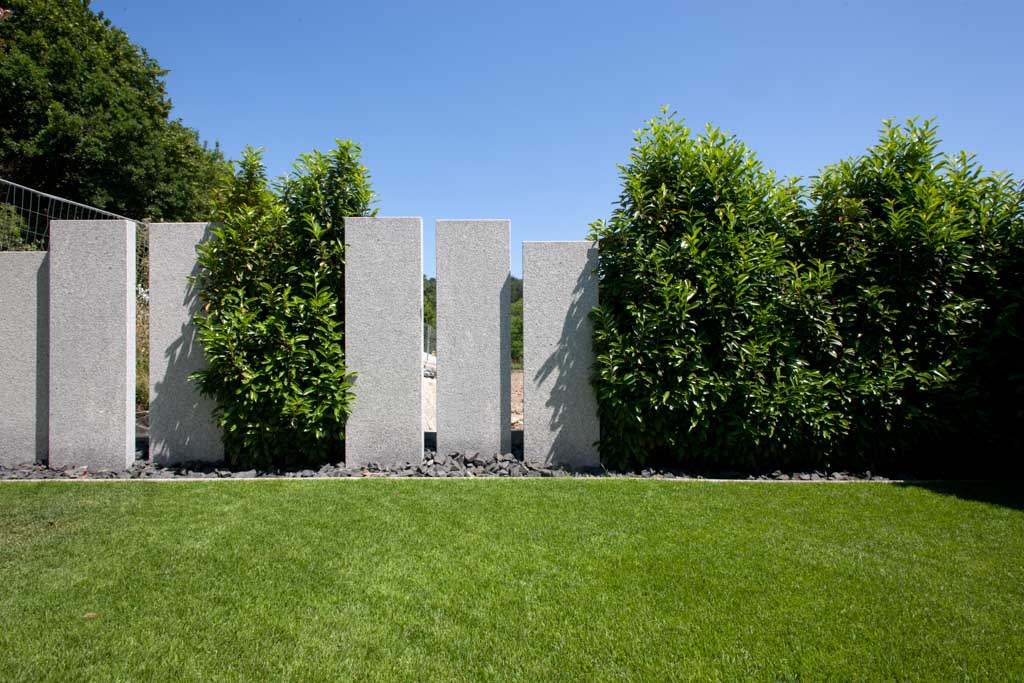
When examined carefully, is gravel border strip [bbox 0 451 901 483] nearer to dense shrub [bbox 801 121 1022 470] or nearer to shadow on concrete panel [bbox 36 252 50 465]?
shadow on concrete panel [bbox 36 252 50 465]

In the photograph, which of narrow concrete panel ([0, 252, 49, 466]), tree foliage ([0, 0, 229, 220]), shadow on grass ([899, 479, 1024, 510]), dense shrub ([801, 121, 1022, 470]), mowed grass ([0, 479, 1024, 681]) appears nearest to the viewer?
mowed grass ([0, 479, 1024, 681])

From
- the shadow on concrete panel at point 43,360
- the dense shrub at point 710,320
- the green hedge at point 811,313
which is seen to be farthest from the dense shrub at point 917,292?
the shadow on concrete panel at point 43,360

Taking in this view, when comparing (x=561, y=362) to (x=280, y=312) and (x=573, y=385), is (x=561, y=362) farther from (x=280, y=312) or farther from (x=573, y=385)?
(x=280, y=312)

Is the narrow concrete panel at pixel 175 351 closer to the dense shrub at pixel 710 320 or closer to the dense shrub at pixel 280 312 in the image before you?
the dense shrub at pixel 280 312

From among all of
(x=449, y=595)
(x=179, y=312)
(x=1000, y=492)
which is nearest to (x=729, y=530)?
(x=449, y=595)

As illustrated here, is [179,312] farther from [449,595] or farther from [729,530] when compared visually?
[729,530]

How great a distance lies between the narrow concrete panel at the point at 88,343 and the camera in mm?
6152

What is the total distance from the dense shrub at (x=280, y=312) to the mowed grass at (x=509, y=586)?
1042mm

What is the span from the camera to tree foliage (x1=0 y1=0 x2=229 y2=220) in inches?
798

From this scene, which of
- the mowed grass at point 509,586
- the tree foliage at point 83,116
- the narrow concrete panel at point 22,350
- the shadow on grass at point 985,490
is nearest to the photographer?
the mowed grass at point 509,586

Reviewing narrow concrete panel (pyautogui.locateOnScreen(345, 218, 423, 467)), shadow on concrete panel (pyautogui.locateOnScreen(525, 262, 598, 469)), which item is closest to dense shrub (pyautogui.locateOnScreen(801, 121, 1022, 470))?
shadow on concrete panel (pyautogui.locateOnScreen(525, 262, 598, 469))

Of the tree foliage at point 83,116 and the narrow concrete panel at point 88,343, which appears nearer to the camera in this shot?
the narrow concrete panel at point 88,343

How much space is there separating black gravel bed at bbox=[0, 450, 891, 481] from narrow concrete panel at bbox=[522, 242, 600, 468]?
0.24 meters

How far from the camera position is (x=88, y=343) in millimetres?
6156
